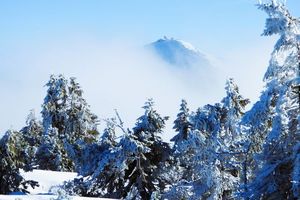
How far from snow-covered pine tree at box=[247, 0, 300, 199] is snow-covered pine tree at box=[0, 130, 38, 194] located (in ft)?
45.5

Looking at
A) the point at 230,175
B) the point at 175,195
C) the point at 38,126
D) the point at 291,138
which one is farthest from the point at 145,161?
the point at 38,126

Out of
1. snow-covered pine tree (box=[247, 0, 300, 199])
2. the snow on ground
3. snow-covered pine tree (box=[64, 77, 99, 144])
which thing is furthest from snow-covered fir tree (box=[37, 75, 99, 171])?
snow-covered pine tree (box=[247, 0, 300, 199])

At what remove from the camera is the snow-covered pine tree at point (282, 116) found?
11.8 metres

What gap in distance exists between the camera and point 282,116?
12.0 m

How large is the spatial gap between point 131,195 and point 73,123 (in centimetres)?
2261

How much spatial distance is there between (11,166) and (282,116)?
15.7 metres

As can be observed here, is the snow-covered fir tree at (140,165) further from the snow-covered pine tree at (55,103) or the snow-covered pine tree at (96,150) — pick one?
the snow-covered pine tree at (55,103)

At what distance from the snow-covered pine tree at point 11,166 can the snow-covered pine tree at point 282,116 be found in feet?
45.5

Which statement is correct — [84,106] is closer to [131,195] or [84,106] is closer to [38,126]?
[38,126]

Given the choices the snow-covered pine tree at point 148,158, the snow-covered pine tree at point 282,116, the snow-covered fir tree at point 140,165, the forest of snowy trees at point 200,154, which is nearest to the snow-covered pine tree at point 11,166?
the forest of snowy trees at point 200,154

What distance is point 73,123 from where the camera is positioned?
147 feet

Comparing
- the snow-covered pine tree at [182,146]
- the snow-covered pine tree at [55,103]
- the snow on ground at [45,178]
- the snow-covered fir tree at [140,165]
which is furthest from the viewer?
the snow-covered pine tree at [55,103]

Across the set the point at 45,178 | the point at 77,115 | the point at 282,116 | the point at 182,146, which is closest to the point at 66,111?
the point at 77,115

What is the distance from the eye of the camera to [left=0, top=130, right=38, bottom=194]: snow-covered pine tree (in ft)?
78.8
